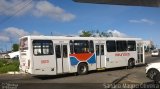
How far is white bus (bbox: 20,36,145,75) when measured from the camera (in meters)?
19.5

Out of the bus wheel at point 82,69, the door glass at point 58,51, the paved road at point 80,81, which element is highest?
the door glass at point 58,51

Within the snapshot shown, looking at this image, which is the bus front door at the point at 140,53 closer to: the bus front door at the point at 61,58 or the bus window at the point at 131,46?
the bus window at the point at 131,46

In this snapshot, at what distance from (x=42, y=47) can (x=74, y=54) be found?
2.82 metres

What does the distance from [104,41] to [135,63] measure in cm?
463

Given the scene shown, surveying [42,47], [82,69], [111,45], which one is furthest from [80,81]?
[111,45]

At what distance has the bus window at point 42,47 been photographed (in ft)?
64.0

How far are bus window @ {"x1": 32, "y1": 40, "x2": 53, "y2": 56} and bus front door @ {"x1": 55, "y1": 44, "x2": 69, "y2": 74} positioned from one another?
56cm

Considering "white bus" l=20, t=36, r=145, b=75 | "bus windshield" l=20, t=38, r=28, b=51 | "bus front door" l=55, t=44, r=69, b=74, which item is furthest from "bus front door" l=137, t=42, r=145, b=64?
"bus windshield" l=20, t=38, r=28, b=51

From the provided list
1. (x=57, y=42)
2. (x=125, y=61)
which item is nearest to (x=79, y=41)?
(x=57, y=42)

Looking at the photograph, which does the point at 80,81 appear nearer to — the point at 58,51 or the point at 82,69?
the point at 58,51

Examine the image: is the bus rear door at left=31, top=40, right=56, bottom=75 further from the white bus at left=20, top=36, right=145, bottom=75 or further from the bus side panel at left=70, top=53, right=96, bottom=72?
the bus side panel at left=70, top=53, right=96, bottom=72

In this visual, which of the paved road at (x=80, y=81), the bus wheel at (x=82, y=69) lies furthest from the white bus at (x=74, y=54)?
the paved road at (x=80, y=81)

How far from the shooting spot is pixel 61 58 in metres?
20.8

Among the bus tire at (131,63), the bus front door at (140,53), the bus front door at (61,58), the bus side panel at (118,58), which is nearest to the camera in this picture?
the bus front door at (61,58)
